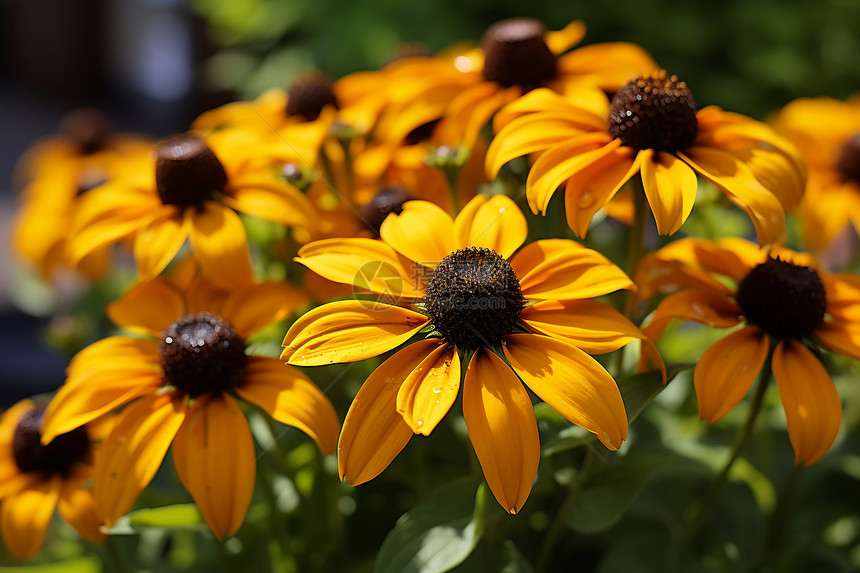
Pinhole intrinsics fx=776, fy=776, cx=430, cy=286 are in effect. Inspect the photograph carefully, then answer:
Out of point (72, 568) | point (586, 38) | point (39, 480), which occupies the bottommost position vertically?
point (586, 38)

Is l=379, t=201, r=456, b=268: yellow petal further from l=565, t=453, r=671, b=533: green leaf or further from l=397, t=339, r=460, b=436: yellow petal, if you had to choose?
l=565, t=453, r=671, b=533: green leaf

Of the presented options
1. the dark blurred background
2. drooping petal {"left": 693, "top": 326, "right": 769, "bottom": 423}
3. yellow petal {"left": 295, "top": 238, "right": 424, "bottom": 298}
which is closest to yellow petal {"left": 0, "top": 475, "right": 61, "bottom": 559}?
yellow petal {"left": 295, "top": 238, "right": 424, "bottom": 298}

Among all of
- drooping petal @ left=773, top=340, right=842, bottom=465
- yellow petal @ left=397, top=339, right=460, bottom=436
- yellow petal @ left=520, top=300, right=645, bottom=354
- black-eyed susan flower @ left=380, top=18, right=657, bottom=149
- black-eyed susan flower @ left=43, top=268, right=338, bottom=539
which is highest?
black-eyed susan flower @ left=380, top=18, right=657, bottom=149

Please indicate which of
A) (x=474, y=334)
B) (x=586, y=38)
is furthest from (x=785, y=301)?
(x=586, y=38)

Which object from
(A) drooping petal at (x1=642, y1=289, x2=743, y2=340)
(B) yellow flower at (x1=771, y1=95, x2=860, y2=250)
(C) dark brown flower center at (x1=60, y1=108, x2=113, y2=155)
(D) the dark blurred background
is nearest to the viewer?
(A) drooping petal at (x1=642, y1=289, x2=743, y2=340)

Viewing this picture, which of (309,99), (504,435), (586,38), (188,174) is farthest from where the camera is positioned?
(586,38)

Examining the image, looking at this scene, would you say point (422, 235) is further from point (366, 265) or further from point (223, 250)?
point (223, 250)

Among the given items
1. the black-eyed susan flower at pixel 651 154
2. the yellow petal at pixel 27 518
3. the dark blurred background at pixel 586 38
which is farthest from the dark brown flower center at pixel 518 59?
the dark blurred background at pixel 586 38
